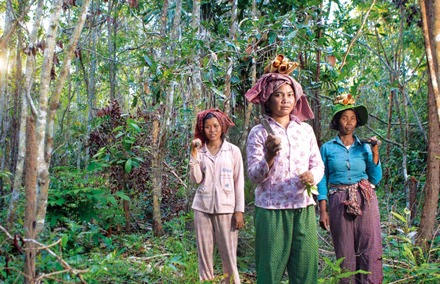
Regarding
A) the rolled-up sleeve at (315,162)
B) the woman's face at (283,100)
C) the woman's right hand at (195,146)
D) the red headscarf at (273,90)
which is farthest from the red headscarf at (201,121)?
the rolled-up sleeve at (315,162)

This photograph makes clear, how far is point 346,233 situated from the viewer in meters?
2.96

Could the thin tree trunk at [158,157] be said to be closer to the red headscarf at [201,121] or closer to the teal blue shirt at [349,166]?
the red headscarf at [201,121]

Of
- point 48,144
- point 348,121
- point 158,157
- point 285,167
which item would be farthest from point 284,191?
point 158,157

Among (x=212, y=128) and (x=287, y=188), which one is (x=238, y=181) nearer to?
(x=212, y=128)

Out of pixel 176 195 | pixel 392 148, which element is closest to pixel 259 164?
pixel 176 195

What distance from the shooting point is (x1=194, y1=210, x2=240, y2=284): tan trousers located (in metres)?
3.11

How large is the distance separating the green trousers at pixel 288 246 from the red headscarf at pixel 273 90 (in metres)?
0.74

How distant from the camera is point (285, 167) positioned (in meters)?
2.58

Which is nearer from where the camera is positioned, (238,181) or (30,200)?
(30,200)

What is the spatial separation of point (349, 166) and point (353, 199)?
26 centimetres

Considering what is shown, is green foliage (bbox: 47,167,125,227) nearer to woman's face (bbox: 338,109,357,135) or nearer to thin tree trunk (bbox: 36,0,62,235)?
thin tree trunk (bbox: 36,0,62,235)

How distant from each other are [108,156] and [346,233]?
266 cm

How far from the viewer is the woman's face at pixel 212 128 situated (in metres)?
3.24

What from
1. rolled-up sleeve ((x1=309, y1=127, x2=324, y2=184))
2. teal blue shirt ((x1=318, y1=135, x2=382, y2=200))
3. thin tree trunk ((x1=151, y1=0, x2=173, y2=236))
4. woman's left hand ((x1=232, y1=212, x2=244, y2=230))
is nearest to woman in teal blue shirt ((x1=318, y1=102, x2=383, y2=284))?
teal blue shirt ((x1=318, y1=135, x2=382, y2=200))
